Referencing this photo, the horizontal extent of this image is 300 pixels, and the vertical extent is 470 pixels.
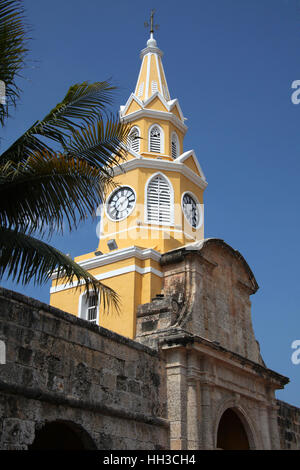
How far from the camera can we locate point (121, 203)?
60.2 ft

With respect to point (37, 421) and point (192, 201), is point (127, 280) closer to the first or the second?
point (192, 201)

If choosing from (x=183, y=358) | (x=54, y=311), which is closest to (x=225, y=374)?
(x=183, y=358)

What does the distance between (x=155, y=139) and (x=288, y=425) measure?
11.0m

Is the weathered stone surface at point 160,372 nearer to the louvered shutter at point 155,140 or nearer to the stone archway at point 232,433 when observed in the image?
the stone archway at point 232,433

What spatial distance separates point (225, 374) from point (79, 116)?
27.8 ft

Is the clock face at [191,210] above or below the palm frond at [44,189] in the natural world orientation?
above

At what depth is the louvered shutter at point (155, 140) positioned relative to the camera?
1945cm

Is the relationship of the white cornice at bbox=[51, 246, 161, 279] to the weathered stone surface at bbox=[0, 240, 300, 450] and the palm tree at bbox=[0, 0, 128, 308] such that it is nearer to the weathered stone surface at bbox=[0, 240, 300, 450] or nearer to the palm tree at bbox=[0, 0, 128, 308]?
the weathered stone surface at bbox=[0, 240, 300, 450]

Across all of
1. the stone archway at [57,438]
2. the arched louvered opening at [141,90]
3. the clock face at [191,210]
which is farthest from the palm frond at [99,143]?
the arched louvered opening at [141,90]

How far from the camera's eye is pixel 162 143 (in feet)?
64.5

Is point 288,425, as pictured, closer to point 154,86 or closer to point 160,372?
point 160,372

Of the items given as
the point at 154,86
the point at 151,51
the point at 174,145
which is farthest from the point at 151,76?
the point at 174,145

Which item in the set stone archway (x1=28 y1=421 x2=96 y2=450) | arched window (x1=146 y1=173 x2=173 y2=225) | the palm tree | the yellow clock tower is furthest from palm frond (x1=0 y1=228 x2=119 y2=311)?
arched window (x1=146 y1=173 x2=173 y2=225)

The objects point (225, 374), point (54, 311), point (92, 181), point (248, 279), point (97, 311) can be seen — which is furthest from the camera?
point (248, 279)
